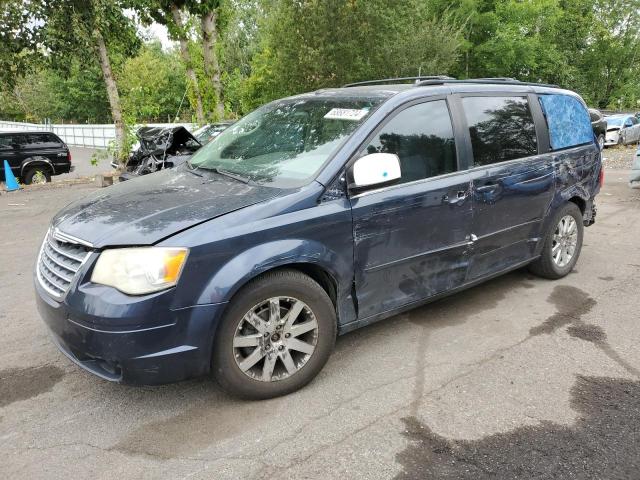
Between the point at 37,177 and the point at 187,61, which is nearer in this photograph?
the point at 37,177

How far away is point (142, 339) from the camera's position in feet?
8.76

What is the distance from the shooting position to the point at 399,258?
3.54 meters

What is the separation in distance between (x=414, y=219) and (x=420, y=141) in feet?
1.89

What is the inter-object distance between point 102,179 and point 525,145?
39.1ft

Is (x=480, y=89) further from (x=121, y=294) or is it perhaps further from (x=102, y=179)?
(x=102, y=179)

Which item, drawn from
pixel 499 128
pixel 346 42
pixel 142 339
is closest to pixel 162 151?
pixel 499 128

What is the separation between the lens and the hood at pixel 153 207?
2816 mm

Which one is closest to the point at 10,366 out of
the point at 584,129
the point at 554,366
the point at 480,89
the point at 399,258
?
the point at 399,258

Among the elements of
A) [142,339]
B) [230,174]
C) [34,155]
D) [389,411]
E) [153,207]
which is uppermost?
[34,155]

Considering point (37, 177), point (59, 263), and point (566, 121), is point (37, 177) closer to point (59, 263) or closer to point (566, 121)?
point (59, 263)

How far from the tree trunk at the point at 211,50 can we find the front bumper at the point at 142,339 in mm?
13442

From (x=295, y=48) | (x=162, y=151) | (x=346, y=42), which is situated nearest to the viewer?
(x=162, y=151)

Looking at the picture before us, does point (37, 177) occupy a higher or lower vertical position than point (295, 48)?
lower

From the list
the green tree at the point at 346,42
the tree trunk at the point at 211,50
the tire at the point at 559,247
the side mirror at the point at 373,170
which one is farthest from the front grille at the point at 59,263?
the green tree at the point at 346,42
